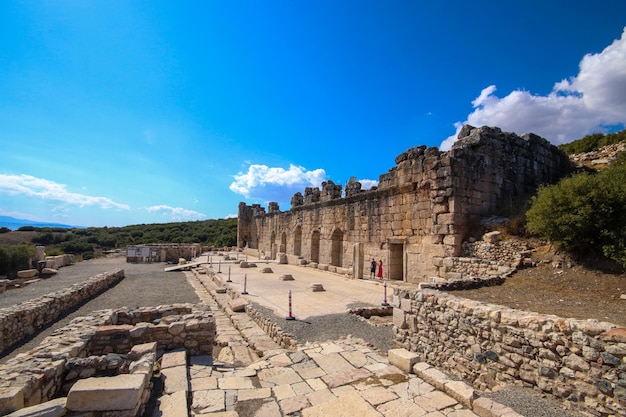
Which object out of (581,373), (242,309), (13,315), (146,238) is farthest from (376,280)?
(146,238)

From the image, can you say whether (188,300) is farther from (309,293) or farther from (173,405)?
(173,405)

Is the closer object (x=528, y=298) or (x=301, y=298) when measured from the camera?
(x=528, y=298)

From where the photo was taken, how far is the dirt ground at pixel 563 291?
17.9ft

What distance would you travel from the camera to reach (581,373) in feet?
11.7

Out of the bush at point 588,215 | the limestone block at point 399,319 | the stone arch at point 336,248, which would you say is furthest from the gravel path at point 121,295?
the bush at point 588,215

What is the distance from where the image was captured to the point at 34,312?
8.39 meters

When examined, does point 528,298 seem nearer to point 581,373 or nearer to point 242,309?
point 581,373

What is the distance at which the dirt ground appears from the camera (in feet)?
17.9

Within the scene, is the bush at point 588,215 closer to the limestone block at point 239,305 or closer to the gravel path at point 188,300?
the gravel path at point 188,300

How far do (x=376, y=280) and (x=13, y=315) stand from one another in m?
11.9

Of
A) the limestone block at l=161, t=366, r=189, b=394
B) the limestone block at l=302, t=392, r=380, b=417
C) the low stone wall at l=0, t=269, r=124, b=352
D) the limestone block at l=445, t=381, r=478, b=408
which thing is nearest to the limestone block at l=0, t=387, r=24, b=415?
the limestone block at l=161, t=366, r=189, b=394

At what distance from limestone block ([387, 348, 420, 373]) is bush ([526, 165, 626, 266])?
16.9 ft

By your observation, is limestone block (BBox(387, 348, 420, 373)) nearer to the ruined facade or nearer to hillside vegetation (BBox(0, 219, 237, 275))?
the ruined facade

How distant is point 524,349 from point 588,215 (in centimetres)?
472
